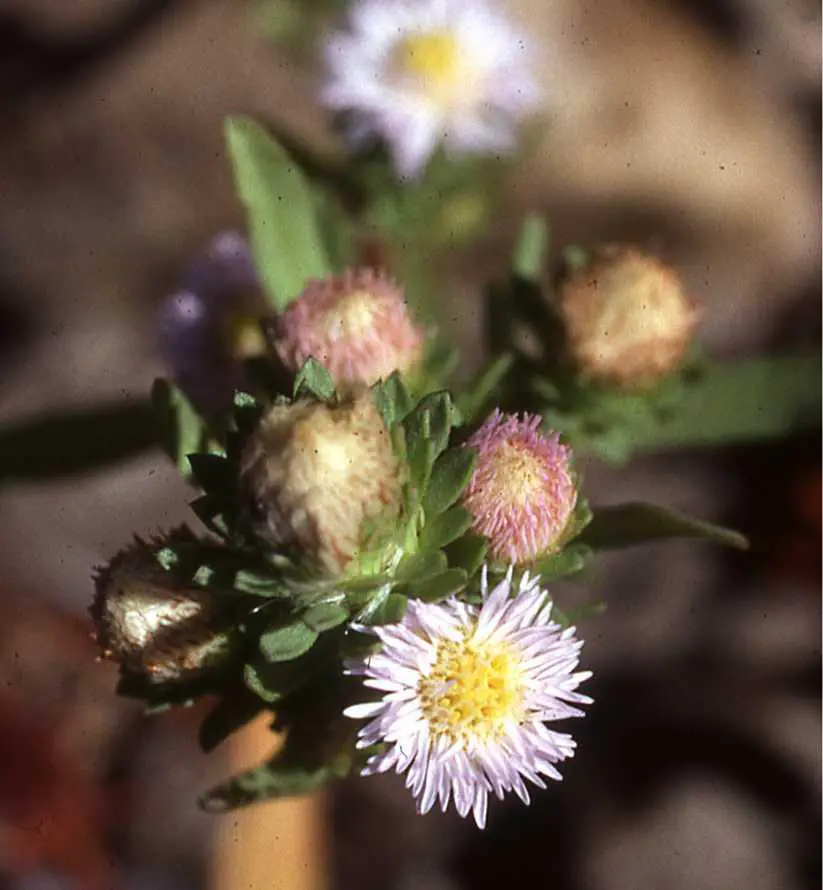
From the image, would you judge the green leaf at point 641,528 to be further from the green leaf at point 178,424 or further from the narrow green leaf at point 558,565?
the green leaf at point 178,424

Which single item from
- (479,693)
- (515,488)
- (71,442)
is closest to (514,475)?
(515,488)

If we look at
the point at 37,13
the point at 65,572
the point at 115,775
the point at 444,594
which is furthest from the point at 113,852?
the point at 37,13

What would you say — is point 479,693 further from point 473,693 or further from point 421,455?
point 421,455

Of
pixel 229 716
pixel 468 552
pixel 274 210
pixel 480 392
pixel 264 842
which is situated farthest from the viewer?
pixel 264 842

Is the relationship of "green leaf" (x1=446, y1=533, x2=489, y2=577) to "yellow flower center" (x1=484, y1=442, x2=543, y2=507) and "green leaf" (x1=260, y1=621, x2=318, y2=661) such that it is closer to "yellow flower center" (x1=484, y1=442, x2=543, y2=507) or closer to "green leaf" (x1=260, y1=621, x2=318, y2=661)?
"yellow flower center" (x1=484, y1=442, x2=543, y2=507)

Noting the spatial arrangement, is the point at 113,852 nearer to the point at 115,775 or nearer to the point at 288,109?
the point at 115,775

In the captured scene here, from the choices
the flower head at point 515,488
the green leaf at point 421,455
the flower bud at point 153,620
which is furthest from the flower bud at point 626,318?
the flower bud at point 153,620

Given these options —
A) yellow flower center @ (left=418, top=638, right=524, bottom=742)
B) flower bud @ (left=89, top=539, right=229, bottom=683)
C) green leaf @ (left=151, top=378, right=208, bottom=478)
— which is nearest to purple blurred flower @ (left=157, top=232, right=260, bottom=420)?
green leaf @ (left=151, top=378, right=208, bottom=478)
